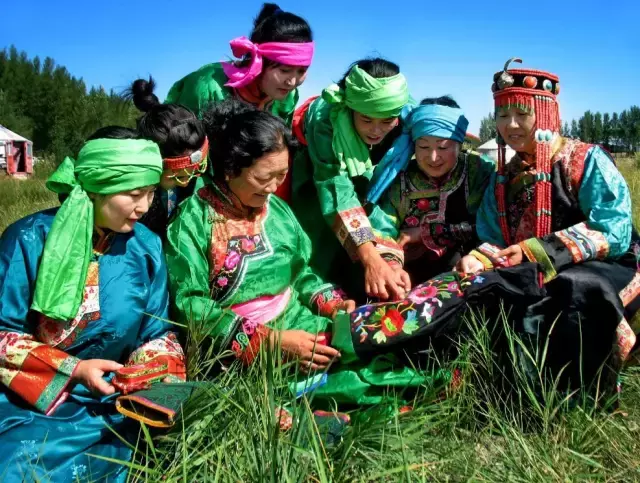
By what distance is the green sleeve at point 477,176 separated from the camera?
350 cm

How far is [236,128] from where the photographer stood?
9.74 feet

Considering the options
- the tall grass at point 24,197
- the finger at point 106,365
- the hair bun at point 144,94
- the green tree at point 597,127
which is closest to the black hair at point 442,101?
the hair bun at point 144,94

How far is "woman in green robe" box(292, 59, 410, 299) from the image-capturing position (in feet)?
10.8

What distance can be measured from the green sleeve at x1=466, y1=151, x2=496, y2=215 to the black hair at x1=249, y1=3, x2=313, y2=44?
4.03ft

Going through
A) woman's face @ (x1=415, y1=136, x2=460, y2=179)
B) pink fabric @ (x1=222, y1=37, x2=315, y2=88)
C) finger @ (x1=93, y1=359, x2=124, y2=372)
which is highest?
pink fabric @ (x1=222, y1=37, x2=315, y2=88)

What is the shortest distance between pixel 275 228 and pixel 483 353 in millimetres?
1179

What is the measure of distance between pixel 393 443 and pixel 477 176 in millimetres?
1938

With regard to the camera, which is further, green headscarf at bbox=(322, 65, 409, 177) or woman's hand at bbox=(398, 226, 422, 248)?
woman's hand at bbox=(398, 226, 422, 248)

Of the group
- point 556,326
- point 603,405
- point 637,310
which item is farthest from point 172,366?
point 637,310

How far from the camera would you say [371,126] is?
3494mm

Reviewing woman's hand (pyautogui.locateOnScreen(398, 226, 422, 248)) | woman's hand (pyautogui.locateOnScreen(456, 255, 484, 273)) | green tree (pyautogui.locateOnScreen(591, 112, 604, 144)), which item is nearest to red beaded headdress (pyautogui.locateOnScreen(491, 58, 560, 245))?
woman's hand (pyautogui.locateOnScreen(456, 255, 484, 273))

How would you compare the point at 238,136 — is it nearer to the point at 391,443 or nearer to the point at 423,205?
the point at 423,205

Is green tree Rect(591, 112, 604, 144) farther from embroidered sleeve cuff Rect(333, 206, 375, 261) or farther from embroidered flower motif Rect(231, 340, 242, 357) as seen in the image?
embroidered flower motif Rect(231, 340, 242, 357)

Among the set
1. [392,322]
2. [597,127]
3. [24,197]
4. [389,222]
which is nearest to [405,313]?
[392,322]
